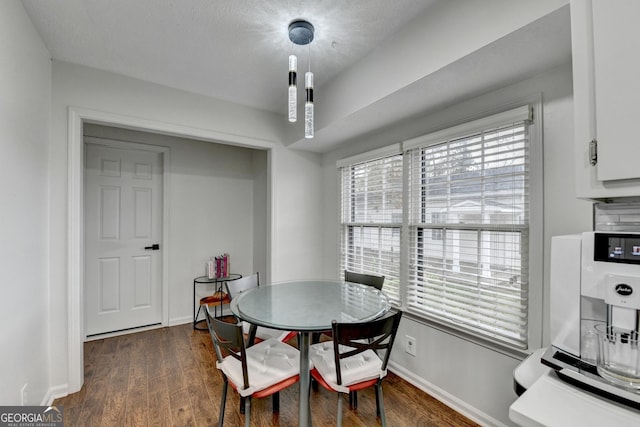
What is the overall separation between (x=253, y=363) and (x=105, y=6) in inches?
86.7

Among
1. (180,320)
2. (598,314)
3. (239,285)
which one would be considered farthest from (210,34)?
(180,320)

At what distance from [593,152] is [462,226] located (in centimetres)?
107

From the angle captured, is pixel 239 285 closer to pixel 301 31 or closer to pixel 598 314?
pixel 301 31

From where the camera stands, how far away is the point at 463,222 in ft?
6.61

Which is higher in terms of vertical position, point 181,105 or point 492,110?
point 181,105

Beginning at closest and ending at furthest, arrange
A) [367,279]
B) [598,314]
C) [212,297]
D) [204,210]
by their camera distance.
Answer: [598,314], [367,279], [212,297], [204,210]

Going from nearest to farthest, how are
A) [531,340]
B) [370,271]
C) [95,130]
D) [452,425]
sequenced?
1. [531,340]
2. [452,425]
3. [370,271]
4. [95,130]

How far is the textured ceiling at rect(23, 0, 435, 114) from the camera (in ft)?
5.37

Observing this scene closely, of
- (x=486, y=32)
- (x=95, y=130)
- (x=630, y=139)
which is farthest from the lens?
(x=95, y=130)

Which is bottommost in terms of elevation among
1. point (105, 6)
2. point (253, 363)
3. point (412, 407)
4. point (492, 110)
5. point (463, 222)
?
point (412, 407)

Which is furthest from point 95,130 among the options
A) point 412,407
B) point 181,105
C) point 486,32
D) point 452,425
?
point 452,425

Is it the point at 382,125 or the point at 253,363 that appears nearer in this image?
the point at 253,363

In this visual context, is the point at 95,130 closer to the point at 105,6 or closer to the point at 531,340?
the point at 105,6

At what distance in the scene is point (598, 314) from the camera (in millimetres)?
1023
